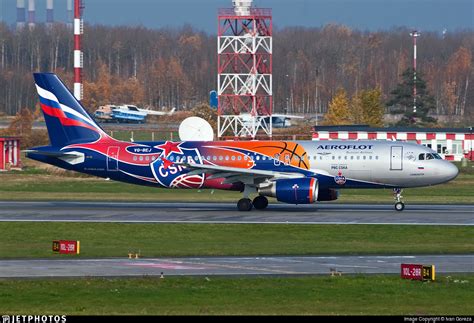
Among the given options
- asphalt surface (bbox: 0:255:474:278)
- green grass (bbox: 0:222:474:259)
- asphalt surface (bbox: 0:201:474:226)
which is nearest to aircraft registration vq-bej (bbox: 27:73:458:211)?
asphalt surface (bbox: 0:201:474:226)

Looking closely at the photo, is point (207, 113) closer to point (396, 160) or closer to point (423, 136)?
point (423, 136)

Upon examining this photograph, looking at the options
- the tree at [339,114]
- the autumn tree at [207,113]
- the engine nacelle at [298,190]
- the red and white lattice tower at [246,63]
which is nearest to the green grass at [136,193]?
the engine nacelle at [298,190]

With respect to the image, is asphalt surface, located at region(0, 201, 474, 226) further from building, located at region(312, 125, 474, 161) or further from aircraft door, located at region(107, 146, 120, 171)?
building, located at region(312, 125, 474, 161)

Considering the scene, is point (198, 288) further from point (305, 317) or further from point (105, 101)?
point (105, 101)

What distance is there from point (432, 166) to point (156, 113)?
409 ft

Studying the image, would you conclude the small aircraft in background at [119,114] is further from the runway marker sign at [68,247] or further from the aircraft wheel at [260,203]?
the runway marker sign at [68,247]

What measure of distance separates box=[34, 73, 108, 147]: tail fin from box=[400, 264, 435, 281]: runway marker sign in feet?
105

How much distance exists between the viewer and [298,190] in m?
55.5

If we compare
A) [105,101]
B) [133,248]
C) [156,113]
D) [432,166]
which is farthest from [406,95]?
[133,248]

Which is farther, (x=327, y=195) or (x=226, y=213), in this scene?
(x=327, y=195)

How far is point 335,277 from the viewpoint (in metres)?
33.1

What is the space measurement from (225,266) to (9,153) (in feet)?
205

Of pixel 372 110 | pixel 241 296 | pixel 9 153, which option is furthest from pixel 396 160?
pixel 372 110

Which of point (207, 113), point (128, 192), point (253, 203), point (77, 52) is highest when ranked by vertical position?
point (77, 52)
